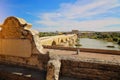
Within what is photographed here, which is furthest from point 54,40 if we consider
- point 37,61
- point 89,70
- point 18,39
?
point 89,70

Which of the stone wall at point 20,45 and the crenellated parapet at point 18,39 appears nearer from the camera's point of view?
the stone wall at point 20,45

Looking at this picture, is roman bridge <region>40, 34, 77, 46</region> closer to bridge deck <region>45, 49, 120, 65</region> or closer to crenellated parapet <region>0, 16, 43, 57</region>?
crenellated parapet <region>0, 16, 43, 57</region>

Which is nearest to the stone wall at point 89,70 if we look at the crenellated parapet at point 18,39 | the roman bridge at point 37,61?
the roman bridge at point 37,61

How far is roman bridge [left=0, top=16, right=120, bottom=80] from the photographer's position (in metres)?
5.71

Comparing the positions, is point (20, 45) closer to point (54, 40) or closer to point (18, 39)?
point (18, 39)

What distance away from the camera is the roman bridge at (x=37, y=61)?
18.7 feet

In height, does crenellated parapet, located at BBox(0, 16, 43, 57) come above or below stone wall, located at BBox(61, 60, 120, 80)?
above

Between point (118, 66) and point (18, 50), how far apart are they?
15.3ft

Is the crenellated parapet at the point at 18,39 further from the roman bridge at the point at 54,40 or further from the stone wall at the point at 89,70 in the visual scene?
the roman bridge at the point at 54,40

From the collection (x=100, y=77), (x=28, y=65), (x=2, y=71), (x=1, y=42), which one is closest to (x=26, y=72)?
(x=28, y=65)

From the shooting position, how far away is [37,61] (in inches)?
273

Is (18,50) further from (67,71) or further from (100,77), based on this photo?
(100,77)

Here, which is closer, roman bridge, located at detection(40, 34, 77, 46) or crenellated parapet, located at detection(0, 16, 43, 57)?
crenellated parapet, located at detection(0, 16, 43, 57)

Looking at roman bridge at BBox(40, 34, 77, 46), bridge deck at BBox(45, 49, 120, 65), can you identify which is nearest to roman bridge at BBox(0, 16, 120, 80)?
bridge deck at BBox(45, 49, 120, 65)
